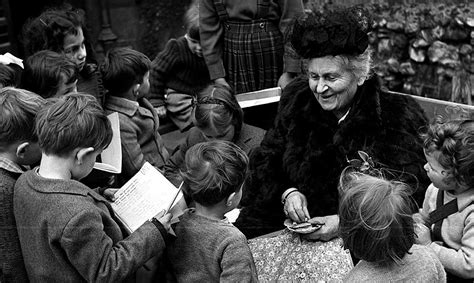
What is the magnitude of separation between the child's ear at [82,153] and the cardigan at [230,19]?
218 cm

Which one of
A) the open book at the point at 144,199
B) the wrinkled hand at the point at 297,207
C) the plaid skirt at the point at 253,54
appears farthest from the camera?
the plaid skirt at the point at 253,54

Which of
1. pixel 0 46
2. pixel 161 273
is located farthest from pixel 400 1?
pixel 161 273

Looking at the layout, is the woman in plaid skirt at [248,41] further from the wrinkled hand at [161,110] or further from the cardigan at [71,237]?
the cardigan at [71,237]

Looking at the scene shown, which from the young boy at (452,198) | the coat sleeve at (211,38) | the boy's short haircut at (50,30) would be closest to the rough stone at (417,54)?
the coat sleeve at (211,38)

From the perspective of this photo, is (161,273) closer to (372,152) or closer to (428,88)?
(372,152)

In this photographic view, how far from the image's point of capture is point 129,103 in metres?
3.53

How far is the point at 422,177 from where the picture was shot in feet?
9.39

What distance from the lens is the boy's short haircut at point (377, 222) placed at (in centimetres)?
198

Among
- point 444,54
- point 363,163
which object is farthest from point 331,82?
point 444,54

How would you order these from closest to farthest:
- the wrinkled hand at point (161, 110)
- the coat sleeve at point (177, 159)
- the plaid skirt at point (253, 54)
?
the coat sleeve at point (177, 159), the plaid skirt at point (253, 54), the wrinkled hand at point (161, 110)

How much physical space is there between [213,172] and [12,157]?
0.77 metres

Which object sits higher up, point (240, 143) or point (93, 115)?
point (93, 115)

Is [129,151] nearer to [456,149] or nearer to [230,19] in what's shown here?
[230,19]

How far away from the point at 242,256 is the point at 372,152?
3.04 feet
